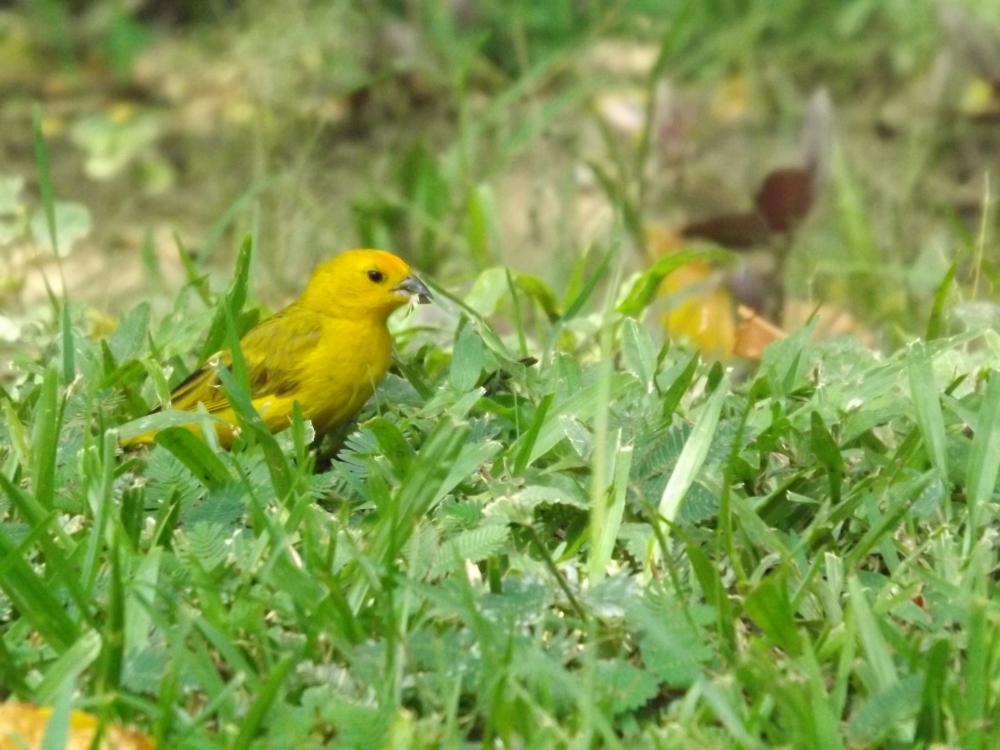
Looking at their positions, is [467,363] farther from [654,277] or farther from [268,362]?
[654,277]

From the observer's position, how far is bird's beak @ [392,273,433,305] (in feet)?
11.4

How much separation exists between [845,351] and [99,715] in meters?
1.79

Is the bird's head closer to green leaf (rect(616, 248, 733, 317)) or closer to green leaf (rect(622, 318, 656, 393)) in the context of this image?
green leaf (rect(616, 248, 733, 317))

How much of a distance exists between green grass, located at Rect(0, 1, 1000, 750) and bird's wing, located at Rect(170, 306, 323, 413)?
70 millimetres

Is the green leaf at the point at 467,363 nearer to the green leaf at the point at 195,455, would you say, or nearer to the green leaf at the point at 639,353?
the green leaf at the point at 639,353

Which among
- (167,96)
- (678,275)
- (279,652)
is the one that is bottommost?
(678,275)

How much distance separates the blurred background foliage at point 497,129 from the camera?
5598 millimetres

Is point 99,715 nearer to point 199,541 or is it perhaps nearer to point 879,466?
point 199,541

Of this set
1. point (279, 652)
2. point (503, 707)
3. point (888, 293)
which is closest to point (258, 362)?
point (279, 652)

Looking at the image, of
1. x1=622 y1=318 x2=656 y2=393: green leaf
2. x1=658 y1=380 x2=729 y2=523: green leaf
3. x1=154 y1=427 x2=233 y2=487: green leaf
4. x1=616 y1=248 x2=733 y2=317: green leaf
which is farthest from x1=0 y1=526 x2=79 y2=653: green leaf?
x1=616 y1=248 x2=733 y2=317: green leaf

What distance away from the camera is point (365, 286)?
140 inches

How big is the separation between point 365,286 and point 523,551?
1255 mm

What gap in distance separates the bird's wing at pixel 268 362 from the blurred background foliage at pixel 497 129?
1373mm

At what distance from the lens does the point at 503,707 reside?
2.01 m
